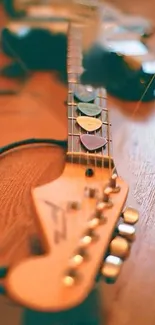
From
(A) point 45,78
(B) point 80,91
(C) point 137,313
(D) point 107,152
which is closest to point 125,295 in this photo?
(C) point 137,313

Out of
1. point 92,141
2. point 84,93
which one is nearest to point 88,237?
point 92,141

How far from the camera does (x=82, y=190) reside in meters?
0.49

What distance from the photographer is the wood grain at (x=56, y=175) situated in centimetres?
47

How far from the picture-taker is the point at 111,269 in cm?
42

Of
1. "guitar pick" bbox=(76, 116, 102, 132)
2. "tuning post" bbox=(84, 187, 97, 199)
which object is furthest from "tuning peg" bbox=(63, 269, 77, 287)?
"guitar pick" bbox=(76, 116, 102, 132)

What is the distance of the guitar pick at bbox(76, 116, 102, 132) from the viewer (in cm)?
60

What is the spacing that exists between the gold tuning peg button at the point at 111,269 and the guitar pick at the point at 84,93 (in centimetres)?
26

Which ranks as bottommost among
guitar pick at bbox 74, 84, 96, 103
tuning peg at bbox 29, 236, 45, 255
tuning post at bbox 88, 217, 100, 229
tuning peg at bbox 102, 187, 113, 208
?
tuning peg at bbox 29, 236, 45, 255

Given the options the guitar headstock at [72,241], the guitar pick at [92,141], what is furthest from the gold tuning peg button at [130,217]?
the guitar pick at [92,141]

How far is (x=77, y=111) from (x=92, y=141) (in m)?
0.06

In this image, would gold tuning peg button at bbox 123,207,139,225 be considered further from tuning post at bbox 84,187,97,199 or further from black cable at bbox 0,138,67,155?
black cable at bbox 0,138,67,155

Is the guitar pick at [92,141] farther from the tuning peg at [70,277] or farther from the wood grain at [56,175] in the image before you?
the tuning peg at [70,277]

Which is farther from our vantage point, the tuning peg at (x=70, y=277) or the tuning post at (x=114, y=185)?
the tuning post at (x=114, y=185)

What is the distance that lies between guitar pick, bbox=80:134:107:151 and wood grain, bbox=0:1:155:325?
5 centimetres
